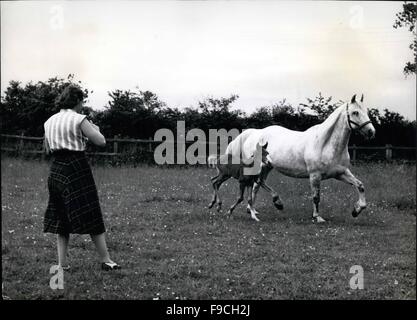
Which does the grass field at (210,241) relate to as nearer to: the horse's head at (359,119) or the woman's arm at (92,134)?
the horse's head at (359,119)

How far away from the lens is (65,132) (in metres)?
5.62

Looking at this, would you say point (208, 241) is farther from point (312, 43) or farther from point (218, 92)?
point (312, 43)

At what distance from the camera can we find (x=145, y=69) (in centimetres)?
719

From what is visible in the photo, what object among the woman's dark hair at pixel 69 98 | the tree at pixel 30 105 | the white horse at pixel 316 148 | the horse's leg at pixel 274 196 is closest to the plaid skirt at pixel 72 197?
the woman's dark hair at pixel 69 98

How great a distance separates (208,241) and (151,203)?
138 cm

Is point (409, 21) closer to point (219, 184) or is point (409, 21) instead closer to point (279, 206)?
point (279, 206)

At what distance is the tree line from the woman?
1.52 meters

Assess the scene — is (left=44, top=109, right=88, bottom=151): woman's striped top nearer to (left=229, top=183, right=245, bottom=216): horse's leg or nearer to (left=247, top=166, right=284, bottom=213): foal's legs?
(left=229, top=183, right=245, bottom=216): horse's leg

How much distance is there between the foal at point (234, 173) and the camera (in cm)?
761

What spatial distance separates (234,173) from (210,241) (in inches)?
57.9

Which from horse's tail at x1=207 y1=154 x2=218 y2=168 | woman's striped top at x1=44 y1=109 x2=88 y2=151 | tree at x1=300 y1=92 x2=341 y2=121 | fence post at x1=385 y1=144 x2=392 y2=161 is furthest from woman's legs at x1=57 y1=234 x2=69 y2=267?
fence post at x1=385 y1=144 x2=392 y2=161

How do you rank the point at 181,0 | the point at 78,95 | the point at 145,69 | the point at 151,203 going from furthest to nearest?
the point at 151,203
the point at 145,69
the point at 181,0
the point at 78,95

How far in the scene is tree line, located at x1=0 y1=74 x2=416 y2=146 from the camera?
7.15 m

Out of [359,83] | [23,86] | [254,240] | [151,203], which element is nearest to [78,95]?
[23,86]
